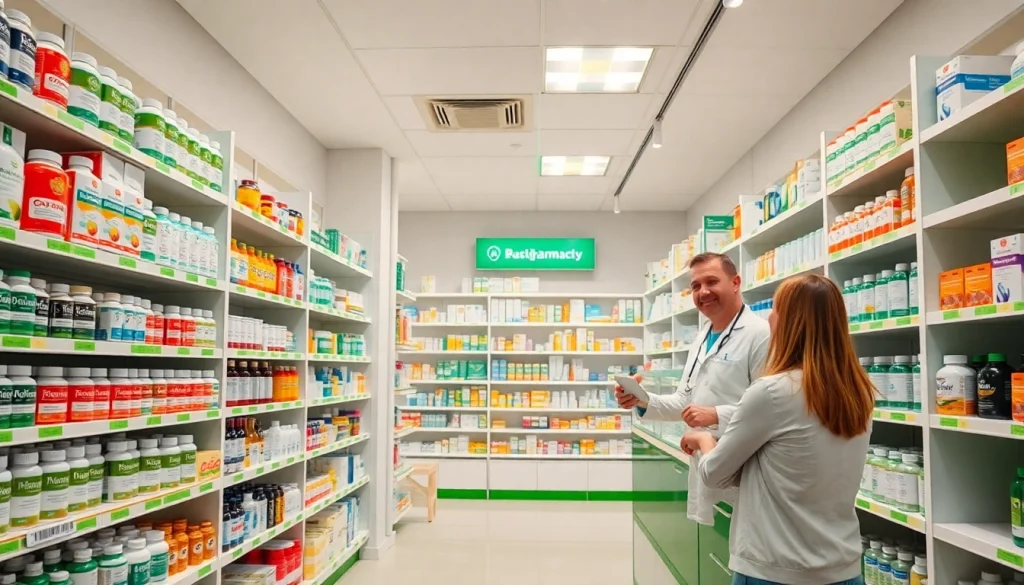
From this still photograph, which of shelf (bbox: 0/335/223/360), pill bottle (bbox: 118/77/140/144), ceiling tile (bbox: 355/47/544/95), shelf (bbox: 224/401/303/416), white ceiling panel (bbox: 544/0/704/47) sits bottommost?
shelf (bbox: 224/401/303/416)

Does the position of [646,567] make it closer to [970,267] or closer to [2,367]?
[970,267]

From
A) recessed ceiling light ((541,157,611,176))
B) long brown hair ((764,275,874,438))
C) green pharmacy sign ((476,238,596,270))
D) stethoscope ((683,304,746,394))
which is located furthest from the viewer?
green pharmacy sign ((476,238,596,270))

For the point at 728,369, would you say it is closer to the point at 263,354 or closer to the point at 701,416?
the point at 701,416

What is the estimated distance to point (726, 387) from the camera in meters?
2.95

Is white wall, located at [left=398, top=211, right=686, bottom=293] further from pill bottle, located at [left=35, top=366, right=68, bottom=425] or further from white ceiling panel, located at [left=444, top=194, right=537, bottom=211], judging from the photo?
pill bottle, located at [left=35, top=366, right=68, bottom=425]

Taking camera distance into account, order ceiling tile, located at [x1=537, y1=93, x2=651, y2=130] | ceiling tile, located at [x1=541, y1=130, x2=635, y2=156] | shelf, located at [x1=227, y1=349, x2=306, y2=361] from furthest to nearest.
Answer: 1. ceiling tile, located at [x1=541, y1=130, x2=635, y2=156]
2. ceiling tile, located at [x1=537, y1=93, x2=651, y2=130]
3. shelf, located at [x1=227, y1=349, x2=306, y2=361]

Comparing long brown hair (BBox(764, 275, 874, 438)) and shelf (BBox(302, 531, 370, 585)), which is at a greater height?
long brown hair (BBox(764, 275, 874, 438))

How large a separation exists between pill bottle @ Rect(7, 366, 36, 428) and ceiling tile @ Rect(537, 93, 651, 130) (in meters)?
4.11

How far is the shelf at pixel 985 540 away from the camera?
2.43 meters

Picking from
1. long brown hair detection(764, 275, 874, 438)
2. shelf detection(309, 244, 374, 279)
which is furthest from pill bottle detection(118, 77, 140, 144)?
long brown hair detection(764, 275, 874, 438)

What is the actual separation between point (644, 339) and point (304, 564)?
582 centimetres

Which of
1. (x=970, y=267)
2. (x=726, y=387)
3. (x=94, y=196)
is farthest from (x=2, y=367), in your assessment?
(x=970, y=267)

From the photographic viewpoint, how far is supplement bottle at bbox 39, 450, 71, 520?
2.48 metres

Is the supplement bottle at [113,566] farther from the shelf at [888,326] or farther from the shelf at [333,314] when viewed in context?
the shelf at [888,326]
